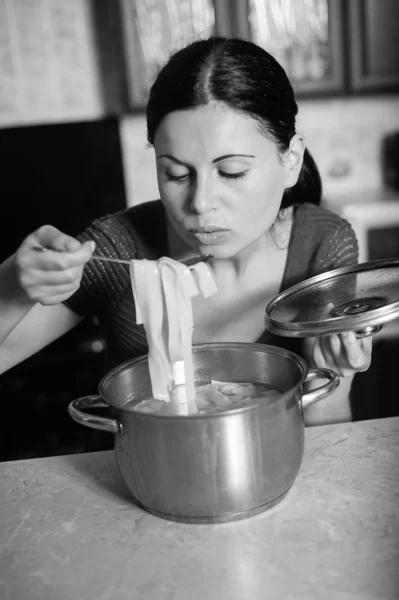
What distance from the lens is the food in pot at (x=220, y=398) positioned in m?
1.06

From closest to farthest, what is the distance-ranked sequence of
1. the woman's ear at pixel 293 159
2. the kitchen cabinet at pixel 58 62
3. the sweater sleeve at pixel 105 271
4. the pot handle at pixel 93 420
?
the pot handle at pixel 93 420, the woman's ear at pixel 293 159, the sweater sleeve at pixel 105 271, the kitchen cabinet at pixel 58 62

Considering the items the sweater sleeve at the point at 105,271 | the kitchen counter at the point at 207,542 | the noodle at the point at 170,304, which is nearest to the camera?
the kitchen counter at the point at 207,542

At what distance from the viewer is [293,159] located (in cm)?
146

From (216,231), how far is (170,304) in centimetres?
22

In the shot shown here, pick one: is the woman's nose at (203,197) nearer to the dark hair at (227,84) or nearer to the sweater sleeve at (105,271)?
the dark hair at (227,84)

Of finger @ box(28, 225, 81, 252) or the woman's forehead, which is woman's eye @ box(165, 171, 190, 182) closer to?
the woman's forehead

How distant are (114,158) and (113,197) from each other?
0.19 meters

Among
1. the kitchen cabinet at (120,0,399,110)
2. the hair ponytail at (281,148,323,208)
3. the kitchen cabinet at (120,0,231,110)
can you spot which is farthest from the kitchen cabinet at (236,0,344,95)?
the hair ponytail at (281,148,323,208)

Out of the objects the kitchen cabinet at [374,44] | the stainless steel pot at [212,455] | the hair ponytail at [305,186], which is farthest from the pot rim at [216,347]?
the kitchen cabinet at [374,44]

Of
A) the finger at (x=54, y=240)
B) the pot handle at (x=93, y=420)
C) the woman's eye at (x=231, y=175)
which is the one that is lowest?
the pot handle at (x=93, y=420)

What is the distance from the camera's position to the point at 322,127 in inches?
136

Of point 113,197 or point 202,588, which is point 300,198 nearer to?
point 202,588

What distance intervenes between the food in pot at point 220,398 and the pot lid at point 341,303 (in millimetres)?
101

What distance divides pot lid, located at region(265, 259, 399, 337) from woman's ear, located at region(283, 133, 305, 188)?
0.86 ft
